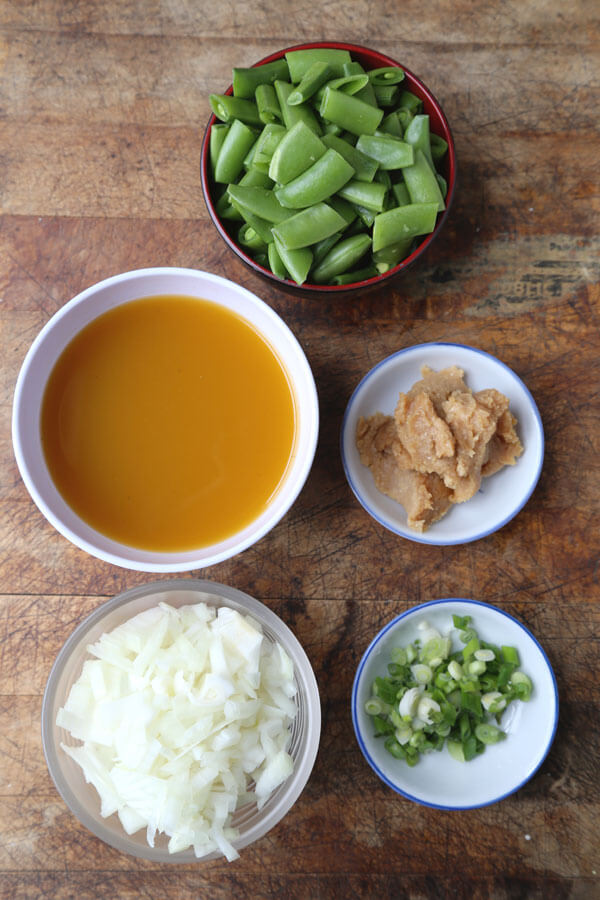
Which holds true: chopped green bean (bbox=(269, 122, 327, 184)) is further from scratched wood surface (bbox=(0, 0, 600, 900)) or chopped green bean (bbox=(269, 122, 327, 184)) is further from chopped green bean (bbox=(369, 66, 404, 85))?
scratched wood surface (bbox=(0, 0, 600, 900))

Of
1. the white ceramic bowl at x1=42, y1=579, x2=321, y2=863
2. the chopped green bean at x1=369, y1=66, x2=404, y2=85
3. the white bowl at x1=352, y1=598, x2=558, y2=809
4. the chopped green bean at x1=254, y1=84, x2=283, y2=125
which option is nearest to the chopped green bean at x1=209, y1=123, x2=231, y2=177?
the chopped green bean at x1=254, y1=84, x2=283, y2=125

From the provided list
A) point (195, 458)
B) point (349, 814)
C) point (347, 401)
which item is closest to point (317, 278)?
point (347, 401)

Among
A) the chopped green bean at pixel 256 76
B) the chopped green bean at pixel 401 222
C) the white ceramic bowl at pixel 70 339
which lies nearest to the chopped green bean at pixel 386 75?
the chopped green bean at pixel 256 76

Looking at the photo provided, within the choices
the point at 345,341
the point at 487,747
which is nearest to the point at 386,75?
the point at 345,341

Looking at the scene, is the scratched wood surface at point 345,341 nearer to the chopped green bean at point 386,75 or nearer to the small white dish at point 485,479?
the small white dish at point 485,479

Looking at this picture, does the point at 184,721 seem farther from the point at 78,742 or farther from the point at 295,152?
the point at 295,152
